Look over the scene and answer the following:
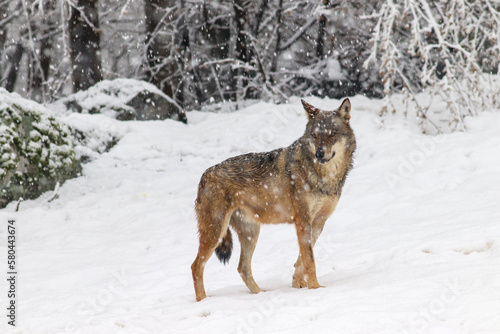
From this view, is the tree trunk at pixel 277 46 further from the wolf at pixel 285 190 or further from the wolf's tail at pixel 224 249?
the wolf's tail at pixel 224 249

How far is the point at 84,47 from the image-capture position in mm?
14602

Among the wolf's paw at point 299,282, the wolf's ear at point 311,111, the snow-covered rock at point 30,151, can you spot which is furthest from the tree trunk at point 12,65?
the wolf's paw at point 299,282

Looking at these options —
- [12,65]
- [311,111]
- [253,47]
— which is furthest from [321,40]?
[12,65]

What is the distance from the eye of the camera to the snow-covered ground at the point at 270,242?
401 cm

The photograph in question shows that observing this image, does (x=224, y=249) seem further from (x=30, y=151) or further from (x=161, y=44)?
(x=161, y=44)

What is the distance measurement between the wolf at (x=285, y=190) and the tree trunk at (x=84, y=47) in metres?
10.6

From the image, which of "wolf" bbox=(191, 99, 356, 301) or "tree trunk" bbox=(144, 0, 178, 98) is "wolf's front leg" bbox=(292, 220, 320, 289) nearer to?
"wolf" bbox=(191, 99, 356, 301)

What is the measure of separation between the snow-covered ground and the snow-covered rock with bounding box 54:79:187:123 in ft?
1.98

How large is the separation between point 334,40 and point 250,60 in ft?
9.13

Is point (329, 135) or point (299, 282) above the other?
point (329, 135)

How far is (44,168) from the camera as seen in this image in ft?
30.3

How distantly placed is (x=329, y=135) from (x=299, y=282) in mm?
1606

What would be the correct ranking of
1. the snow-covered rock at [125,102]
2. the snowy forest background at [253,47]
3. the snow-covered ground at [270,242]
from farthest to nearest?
the snowy forest background at [253,47] < the snow-covered rock at [125,102] < the snow-covered ground at [270,242]

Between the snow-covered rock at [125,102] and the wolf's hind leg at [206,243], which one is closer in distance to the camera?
the wolf's hind leg at [206,243]
